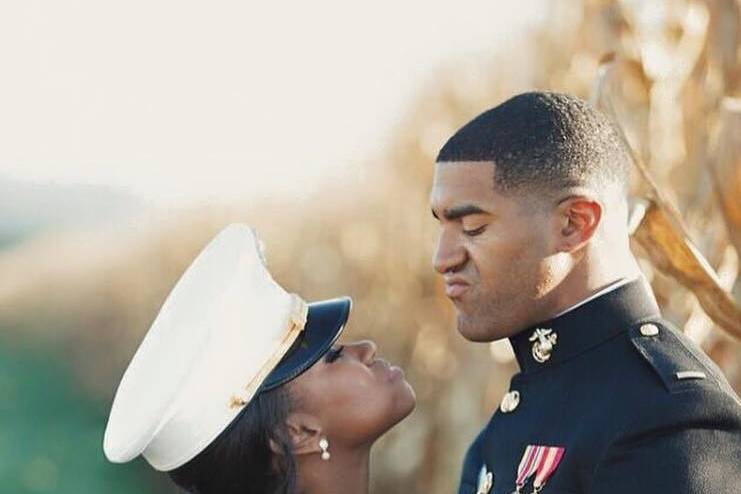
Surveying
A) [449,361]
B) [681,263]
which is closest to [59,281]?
[449,361]

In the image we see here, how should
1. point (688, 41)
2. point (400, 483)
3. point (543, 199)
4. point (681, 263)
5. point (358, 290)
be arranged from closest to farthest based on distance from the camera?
point (543, 199) → point (681, 263) → point (688, 41) → point (400, 483) → point (358, 290)

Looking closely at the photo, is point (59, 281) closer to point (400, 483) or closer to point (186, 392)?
point (400, 483)

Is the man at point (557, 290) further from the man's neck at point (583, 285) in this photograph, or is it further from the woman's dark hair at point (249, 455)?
the woman's dark hair at point (249, 455)

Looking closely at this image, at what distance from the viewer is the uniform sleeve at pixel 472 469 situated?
6.82 feet

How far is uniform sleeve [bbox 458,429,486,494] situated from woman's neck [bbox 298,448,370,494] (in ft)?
0.54

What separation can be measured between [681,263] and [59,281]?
455 cm

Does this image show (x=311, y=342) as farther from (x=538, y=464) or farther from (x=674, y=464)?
(x=674, y=464)

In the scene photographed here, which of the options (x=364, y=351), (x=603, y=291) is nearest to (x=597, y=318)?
(x=603, y=291)

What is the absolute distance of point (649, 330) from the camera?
1821mm

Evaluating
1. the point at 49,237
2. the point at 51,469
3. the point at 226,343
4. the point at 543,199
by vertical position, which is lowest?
the point at 51,469

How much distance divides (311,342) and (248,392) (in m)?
0.14

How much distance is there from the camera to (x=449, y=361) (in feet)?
18.3

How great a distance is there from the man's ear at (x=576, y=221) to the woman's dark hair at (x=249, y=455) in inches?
21.7

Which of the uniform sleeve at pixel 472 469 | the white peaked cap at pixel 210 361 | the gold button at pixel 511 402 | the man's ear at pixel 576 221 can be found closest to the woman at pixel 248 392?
the white peaked cap at pixel 210 361
